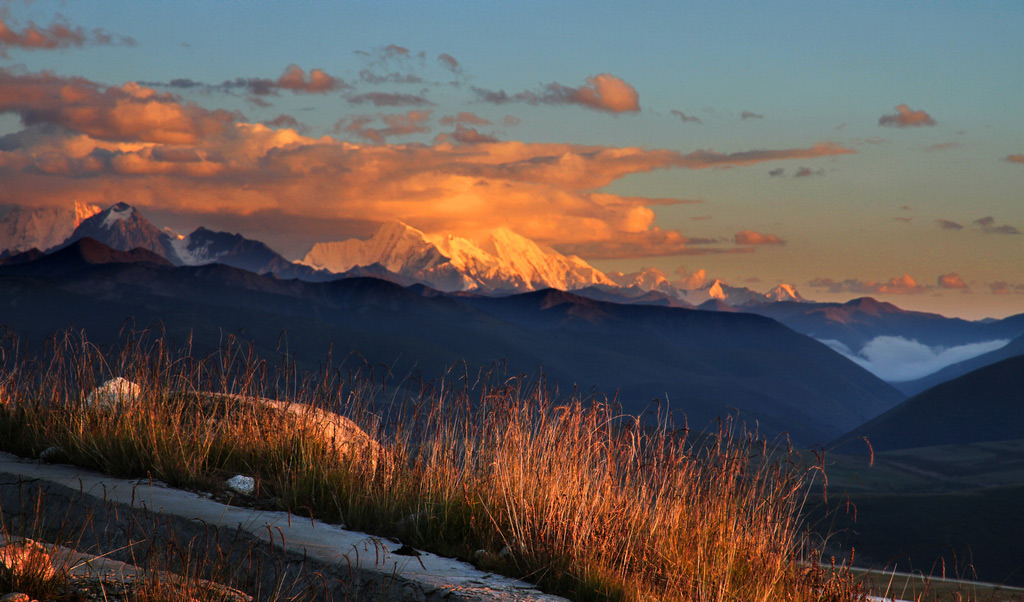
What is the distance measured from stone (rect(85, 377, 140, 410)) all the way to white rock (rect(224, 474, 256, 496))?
1.82 m

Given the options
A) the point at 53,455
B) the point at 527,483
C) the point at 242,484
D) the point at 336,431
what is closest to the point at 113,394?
the point at 53,455

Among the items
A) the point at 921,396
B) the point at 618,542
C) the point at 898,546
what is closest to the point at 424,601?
the point at 618,542

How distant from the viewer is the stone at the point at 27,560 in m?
4.03

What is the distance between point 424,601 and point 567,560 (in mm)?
1055

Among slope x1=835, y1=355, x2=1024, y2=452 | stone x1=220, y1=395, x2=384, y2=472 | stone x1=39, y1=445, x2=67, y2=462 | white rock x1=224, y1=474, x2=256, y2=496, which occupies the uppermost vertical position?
stone x1=220, y1=395, x2=384, y2=472

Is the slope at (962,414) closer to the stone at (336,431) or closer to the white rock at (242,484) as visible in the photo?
the stone at (336,431)

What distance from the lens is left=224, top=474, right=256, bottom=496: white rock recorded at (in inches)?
266

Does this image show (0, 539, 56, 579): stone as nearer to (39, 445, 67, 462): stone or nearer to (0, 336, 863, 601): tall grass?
(0, 336, 863, 601): tall grass

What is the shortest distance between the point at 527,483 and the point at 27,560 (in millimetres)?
3031

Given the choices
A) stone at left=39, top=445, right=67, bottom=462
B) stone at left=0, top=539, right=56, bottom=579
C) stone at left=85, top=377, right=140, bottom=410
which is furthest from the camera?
stone at left=85, top=377, right=140, bottom=410

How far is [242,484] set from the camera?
6.82m

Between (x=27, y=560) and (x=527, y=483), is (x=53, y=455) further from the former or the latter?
(x=527, y=483)

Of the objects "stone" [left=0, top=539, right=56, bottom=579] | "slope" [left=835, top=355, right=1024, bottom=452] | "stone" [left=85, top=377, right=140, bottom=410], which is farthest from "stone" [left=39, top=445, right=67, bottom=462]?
"slope" [left=835, top=355, right=1024, bottom=452]

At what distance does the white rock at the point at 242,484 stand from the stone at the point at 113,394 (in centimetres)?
182
